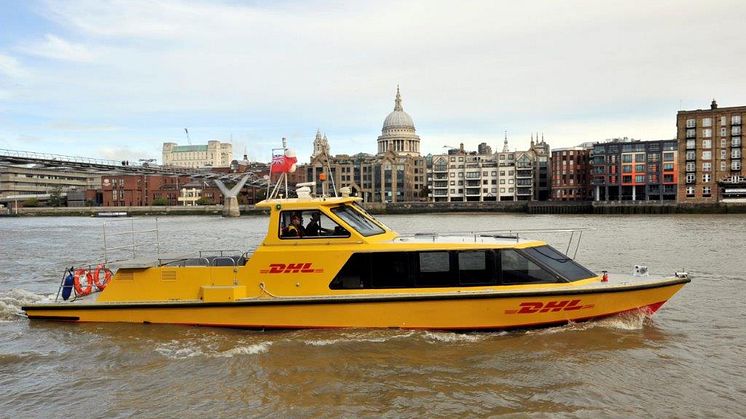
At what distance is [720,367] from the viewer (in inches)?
335

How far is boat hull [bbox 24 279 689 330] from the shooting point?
31.3 ft

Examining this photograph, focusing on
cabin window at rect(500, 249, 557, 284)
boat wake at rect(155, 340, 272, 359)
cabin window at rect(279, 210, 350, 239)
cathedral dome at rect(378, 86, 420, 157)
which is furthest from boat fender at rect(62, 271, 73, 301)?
cathedral dome at rect(378, 86, 420, 157)

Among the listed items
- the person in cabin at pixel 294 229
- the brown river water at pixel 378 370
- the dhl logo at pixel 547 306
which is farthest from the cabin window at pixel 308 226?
the dhl logo at pixel 547 306

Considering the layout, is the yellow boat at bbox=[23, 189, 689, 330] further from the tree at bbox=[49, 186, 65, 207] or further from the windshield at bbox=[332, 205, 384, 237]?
the tree at bbox=[49, 186, 65, 207]

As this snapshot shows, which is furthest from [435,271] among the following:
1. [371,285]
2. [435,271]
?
[371,285]

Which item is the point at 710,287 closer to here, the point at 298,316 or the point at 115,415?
the point at 298,316

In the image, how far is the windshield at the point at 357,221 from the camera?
1034 cm

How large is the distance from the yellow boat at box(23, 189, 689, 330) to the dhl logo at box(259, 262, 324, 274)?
0.02 metres

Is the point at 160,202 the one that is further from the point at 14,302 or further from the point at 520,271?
the point at 520,271

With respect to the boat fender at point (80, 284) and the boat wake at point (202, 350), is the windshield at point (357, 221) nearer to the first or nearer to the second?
the boat wake at point (202, 350)

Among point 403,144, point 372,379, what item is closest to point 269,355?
point 372,379

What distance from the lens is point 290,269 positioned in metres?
9.98

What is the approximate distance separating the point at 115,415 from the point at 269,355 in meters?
2.57

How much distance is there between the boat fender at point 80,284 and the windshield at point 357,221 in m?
5.37
